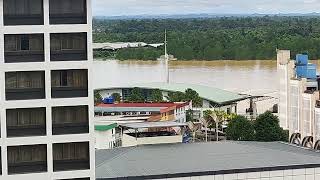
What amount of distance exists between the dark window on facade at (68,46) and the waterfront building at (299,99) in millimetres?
7538

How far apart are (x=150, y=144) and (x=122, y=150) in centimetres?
82

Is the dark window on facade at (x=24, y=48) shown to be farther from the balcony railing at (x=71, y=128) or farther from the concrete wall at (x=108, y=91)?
the concrete wall at (x=108, y=91)

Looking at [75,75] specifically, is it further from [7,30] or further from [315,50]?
[315,50]

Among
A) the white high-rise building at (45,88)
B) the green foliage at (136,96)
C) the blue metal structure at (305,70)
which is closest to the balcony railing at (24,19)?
the white high-rise building at (45,88)

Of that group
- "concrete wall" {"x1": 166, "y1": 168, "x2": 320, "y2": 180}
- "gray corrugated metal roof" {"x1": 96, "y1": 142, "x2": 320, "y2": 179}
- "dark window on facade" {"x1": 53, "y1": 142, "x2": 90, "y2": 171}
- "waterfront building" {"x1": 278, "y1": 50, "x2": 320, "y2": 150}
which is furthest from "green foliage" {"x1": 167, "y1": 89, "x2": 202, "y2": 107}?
"dark window on facade" {"x1": 53, "y1": 142, "x2": 90, "y2": 171}

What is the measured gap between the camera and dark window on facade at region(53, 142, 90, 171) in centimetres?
418

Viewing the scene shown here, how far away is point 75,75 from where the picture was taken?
419 centimetres

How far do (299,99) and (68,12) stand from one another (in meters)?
8.77

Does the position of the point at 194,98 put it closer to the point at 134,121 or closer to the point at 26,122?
the point at 134,121

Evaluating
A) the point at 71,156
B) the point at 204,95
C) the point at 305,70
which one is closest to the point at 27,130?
the point at 71,156

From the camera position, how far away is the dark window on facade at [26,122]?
4.11 meters

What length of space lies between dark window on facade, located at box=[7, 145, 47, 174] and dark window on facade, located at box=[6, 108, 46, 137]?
81mm

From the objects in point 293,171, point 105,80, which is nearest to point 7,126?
point 293,171

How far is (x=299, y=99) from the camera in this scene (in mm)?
→ 12430
